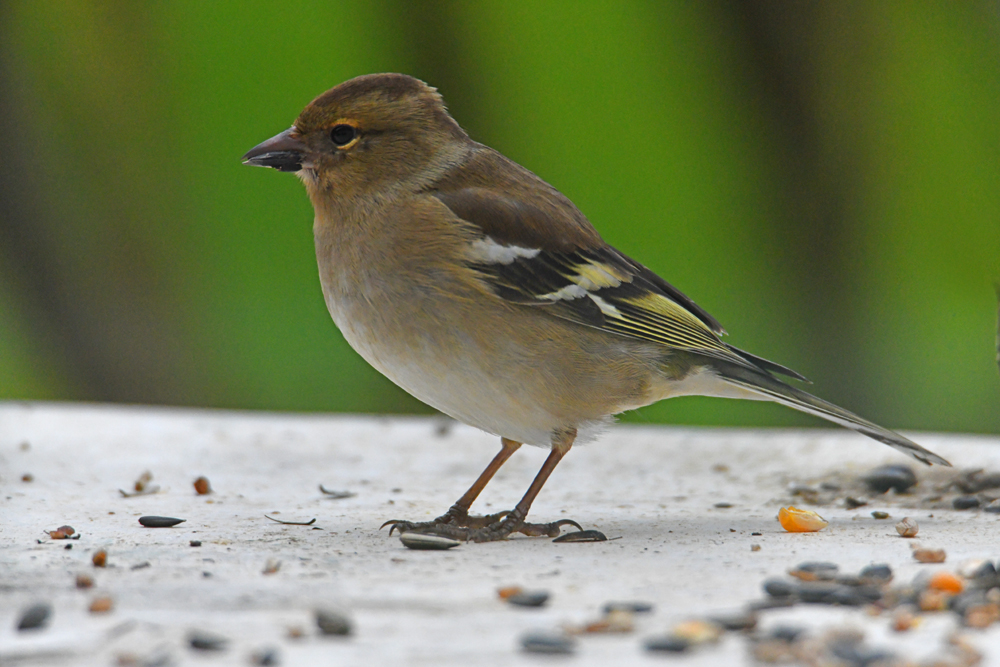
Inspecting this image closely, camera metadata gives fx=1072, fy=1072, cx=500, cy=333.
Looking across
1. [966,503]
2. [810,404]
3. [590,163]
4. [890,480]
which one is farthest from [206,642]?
[590,163]

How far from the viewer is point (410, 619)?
2150 mm

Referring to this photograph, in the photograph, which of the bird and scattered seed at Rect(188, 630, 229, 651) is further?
the bird

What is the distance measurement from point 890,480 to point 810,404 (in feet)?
2.27

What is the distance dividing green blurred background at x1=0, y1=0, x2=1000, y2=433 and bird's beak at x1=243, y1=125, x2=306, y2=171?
3291 mm

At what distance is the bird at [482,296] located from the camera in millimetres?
3193

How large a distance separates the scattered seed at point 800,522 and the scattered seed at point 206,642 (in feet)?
6.09

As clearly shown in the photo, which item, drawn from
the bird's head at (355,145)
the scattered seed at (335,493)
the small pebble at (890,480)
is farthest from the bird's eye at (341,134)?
the small pebble at (890,480)

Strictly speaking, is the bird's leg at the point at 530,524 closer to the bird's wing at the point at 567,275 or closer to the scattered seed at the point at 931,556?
the bird's wing at the point at 567,275

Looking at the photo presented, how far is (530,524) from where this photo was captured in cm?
328

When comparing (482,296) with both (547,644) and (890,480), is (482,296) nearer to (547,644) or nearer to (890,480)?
(547,644)

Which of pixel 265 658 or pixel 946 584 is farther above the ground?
pixel 946 584

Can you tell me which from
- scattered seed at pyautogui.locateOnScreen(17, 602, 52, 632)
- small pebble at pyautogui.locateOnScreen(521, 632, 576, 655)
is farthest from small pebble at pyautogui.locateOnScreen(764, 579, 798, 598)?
scattered seed at pyautogui.locateOnScreen(17, 602, 52, 632)

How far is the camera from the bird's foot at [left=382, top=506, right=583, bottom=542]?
10.4ft

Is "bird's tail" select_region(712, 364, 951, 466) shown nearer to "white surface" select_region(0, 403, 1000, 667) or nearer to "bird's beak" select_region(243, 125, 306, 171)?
"white surface" select_region(0, 403, 1000, 667)
